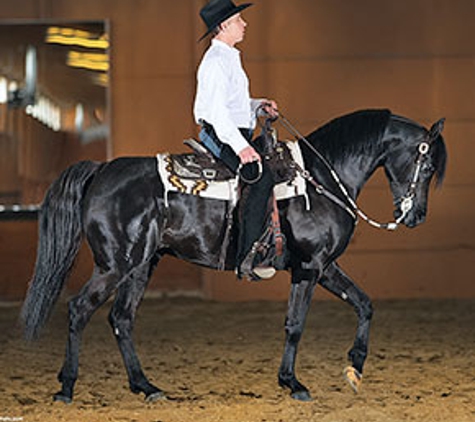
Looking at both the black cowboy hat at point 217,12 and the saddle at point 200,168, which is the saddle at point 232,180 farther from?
the black cowboy hat at point 217,12

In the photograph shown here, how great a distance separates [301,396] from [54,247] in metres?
1.64

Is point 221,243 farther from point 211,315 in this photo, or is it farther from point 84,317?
point 211,315

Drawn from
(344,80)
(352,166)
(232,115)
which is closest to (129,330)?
(232,115)

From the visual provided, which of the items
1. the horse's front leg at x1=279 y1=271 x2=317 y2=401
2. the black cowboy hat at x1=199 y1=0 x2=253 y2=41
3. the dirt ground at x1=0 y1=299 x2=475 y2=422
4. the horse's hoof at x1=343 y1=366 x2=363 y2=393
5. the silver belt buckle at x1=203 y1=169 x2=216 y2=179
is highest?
the black cowboy hat at x1=199 y1=0 x2=253 y2=41

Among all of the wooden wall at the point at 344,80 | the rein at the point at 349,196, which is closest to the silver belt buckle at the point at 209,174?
the rein at the point at 349,196

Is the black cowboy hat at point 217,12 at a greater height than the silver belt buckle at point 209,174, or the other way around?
the black cowboy hat at point 217,12

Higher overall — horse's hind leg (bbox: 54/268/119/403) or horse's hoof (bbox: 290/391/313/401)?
horse's hind leg (bbox: 54/268/119/403)

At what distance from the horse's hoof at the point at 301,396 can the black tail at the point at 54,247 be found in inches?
57.7

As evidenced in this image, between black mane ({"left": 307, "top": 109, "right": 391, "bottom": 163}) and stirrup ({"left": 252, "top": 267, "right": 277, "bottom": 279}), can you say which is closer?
stirrup ({"left": 252, "top": 267, "right": 277, "bottom": 279})

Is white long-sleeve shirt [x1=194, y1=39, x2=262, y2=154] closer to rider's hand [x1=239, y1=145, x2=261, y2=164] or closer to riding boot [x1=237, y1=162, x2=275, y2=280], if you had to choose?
rider's hand [x1=239, y1=145, x2=261, y2=164]

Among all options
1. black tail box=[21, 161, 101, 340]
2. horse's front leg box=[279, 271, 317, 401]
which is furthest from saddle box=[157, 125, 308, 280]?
black tail box=[21, 161, 101, 340]

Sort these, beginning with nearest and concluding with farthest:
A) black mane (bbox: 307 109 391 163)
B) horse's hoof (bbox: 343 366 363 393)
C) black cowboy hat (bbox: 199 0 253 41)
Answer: black cowboy hat (bbox: 199 0 253 41) < horse's hoof (bbox: 343 366 363 393) < black mane (bbox: 307 109 391 163)

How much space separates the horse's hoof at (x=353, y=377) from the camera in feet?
18.6

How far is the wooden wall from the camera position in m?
9.73
